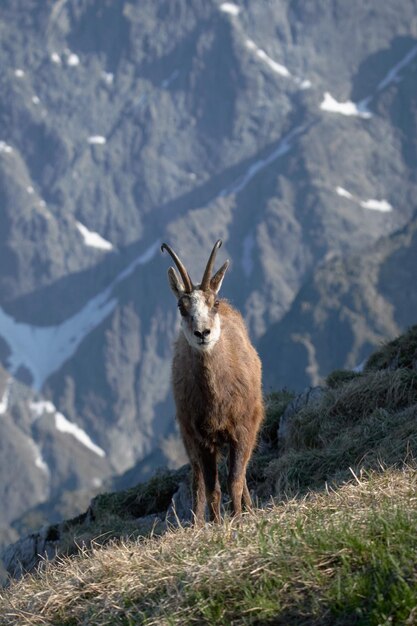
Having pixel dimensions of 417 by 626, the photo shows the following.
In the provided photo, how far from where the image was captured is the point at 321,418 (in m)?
23.6

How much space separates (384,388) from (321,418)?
1.38 meters

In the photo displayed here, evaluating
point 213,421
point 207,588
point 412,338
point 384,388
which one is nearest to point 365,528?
point 207,588

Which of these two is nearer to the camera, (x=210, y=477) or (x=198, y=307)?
(x=198, y=307)

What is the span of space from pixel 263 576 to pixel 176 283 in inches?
301

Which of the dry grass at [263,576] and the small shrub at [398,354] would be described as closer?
the dry grass at [263,576]

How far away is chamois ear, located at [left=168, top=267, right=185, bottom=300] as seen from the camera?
1808 cm

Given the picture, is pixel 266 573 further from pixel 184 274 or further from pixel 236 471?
pixel 184 274

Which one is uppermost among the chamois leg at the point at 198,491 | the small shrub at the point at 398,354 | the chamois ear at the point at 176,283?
the chamois ear at the point at 176,283

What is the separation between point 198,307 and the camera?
1772cm

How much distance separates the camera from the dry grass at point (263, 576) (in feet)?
34.7

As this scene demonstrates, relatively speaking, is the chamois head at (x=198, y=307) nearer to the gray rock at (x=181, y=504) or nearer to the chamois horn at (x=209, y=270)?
the chamois horn at (x=209, y=270)

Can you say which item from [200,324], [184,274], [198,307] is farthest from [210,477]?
[184,274]

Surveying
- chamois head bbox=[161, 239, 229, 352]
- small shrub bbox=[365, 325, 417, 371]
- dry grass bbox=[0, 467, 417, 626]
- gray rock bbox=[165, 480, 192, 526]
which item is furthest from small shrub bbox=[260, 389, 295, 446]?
dry grass bbox=[0, 467, 417, 626]

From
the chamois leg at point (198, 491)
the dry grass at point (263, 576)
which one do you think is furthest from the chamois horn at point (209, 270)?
the dry grass at point (263, 576)
